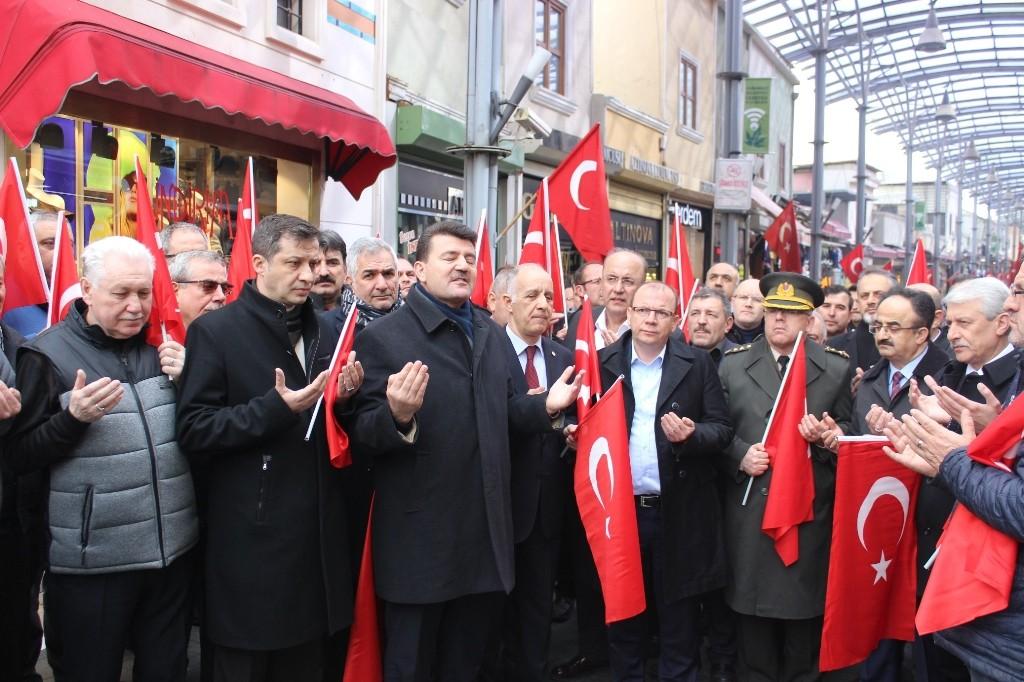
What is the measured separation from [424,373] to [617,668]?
6.94ft

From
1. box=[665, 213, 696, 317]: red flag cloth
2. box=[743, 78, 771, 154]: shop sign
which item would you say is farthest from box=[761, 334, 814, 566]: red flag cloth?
box=[743, 78, 771, 154]: shop sign

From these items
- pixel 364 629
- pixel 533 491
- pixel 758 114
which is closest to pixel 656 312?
pixel 533 491

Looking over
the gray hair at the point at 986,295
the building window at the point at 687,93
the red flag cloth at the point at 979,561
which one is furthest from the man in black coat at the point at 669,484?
the building window at the point at 687,93

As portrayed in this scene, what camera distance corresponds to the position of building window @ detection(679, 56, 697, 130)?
68.7 feet

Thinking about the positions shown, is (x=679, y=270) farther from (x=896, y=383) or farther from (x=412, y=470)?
(x=412, y=470)

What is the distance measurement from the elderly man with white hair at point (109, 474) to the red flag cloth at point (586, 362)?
1.68m

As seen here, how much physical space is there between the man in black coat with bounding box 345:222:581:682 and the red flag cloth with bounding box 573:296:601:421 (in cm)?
37

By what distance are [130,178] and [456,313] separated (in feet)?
17.6

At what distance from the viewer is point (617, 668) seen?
174 inches

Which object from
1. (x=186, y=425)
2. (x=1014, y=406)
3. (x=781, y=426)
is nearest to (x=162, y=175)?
(x=186, y=425)

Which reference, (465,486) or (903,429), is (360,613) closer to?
(465,486)

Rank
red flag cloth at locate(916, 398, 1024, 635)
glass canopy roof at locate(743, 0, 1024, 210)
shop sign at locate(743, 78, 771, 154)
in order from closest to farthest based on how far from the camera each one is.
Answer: red flag cloth at locate(916, 398, 1024, 635), shop sign at locate(743, 78, 771, 154), glass canopy roof at locate(743, 0, 1024, 210)

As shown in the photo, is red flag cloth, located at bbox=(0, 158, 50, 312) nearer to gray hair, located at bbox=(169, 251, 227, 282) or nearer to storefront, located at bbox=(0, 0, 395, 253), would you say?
gray hair, located at bbox=(169, 251, 227, 282)

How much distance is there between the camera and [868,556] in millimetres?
4047
